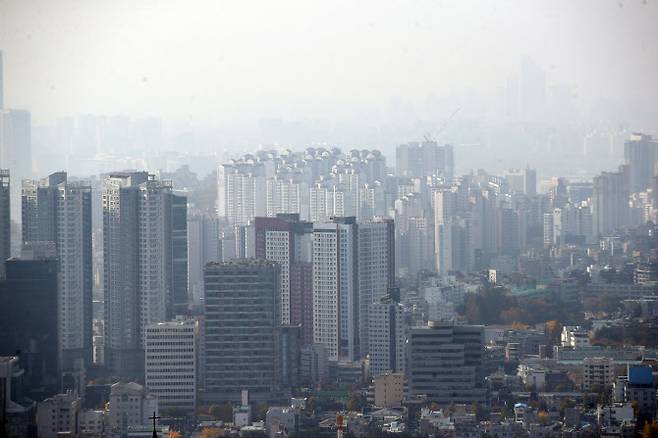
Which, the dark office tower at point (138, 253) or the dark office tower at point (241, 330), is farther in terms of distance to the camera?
the dark office tower at point (138, 253)

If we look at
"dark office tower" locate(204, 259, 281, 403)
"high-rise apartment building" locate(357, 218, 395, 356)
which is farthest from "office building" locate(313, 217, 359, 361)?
"dark office tower" locate(204, 259, 281, 403)

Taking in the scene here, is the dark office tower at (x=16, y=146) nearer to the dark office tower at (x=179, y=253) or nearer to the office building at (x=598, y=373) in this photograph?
the dark office tower at (x=179, y=253)

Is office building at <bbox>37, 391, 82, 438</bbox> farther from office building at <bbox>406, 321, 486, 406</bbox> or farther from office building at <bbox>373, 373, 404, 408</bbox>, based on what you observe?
office building at <bbox>406, 321, 486, 406</bbox>

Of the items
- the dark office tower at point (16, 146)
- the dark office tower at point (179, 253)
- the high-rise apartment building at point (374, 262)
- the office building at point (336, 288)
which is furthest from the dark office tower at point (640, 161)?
the dark office tower at point (16, 146)

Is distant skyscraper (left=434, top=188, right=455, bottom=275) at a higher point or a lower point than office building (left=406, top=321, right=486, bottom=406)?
higher

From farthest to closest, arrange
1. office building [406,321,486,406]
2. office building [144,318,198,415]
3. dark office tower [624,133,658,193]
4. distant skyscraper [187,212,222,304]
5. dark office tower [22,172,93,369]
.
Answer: dark office tower [624,133,658,193] → distant skyscraper [187,212,222,304] → dark office tower [22,172,93,369] → office building [406,321,486,406] → office building [144,318,198,415]

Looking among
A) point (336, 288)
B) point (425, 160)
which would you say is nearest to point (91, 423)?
point (336, 288)

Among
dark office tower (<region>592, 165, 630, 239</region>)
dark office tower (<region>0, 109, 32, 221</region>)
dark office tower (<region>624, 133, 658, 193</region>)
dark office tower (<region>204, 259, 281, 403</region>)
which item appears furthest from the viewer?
dark office tower (<region>592, 165, 630, 239</region>)

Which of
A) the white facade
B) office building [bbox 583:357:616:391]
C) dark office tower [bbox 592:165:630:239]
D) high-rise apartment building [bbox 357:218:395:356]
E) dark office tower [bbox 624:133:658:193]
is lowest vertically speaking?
the white facade
